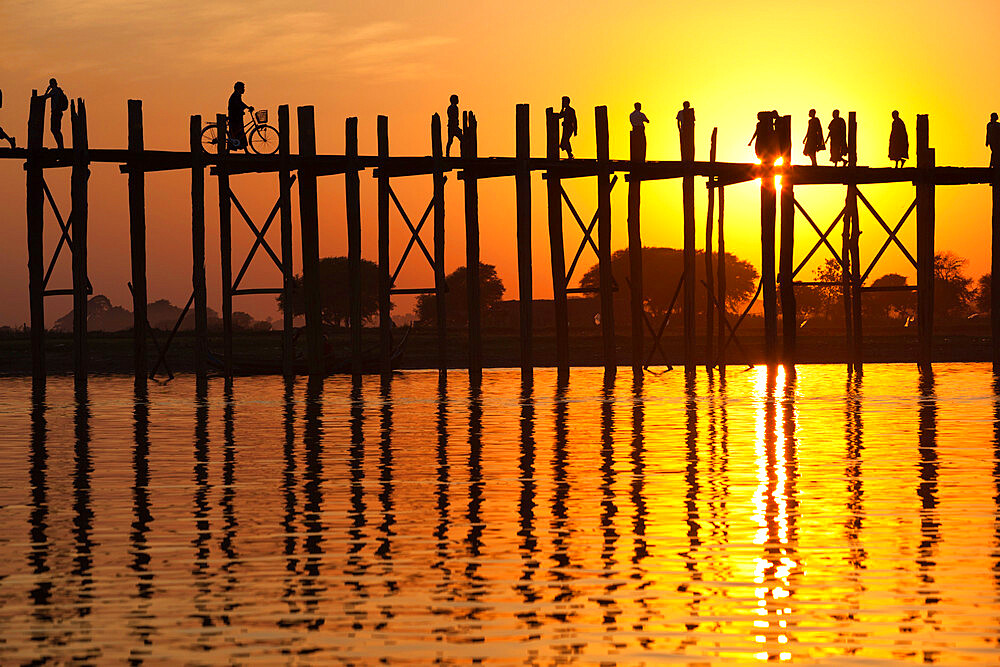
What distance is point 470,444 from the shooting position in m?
20.3

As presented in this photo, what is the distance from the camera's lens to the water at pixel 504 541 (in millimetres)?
8438

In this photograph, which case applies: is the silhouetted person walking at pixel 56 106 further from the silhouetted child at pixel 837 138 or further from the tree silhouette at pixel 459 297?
the tree silhouette at pixel 459 297

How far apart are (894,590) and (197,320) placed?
25191 mm

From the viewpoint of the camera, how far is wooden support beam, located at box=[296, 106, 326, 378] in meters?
32.5

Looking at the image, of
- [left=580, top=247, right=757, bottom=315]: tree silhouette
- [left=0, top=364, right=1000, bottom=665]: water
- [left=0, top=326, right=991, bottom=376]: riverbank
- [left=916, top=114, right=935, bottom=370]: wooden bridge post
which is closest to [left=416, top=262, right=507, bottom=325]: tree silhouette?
[left=580, top=247, right=757, bottom=315]: tree silhouette

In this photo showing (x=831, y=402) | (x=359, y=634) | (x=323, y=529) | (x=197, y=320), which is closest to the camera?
(x=359, y=634)

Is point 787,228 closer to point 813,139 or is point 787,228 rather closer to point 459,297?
point 813,139

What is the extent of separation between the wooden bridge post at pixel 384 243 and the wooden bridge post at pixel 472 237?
167 centimetres

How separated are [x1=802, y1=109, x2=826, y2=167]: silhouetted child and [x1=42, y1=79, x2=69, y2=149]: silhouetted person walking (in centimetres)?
1589

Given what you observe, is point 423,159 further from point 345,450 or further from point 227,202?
point 345,450

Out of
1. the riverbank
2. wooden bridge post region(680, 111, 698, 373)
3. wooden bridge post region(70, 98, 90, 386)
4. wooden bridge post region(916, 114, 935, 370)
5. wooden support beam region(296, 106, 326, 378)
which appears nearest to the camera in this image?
wooden bridge post region(70, 98, 90, 386)

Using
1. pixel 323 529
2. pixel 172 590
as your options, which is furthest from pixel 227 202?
pixel 172 590

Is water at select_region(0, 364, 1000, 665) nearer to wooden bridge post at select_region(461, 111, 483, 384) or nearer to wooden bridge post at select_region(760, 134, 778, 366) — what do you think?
wooden bridge post at select_region(461, 111, 483, 384)

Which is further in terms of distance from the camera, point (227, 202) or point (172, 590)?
point (227, 202)
